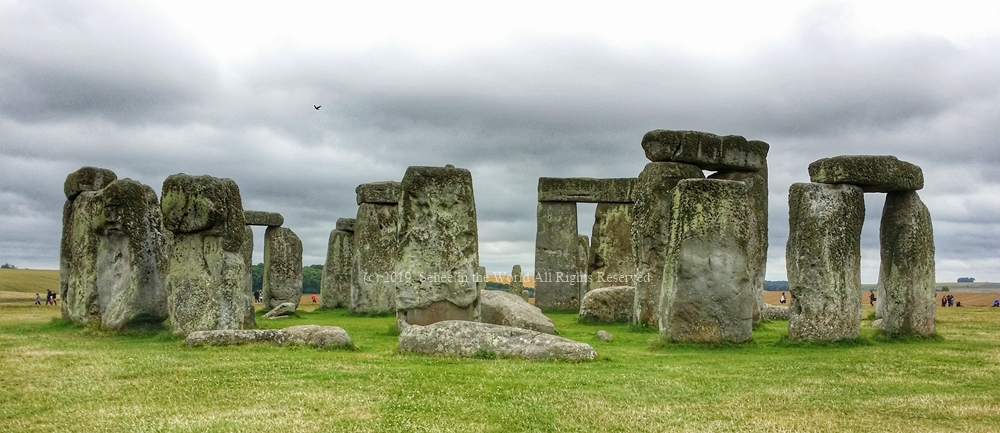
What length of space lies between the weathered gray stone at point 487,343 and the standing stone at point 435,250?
148 inches

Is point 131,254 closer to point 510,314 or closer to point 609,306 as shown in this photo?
point 510,314

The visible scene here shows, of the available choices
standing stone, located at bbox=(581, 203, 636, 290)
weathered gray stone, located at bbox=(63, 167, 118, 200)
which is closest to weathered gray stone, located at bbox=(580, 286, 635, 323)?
standing stone, located at bbox=(581, 203, 636, 290)

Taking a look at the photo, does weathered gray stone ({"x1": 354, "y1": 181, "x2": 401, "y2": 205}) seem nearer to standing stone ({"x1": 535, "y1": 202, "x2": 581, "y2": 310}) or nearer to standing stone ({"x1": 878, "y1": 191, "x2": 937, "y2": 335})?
standing stone ({"x1": 535, "y1": 202, "x2": 581, "y2": 310})

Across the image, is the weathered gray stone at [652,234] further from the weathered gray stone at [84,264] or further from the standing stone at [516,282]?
the standing stone at [516,282]

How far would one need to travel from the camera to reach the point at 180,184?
15945mm

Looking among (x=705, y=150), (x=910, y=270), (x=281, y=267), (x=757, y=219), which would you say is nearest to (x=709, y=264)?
(x=910, y=270)

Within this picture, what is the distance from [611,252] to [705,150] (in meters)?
8.40

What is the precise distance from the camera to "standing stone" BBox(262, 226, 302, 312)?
32.0 m

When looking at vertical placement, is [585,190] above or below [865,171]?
above

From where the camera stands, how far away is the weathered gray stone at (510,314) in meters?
18.0

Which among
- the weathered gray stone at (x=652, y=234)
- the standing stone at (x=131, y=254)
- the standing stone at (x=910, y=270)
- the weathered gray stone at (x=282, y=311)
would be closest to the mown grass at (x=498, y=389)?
the standing stone at (x=910, y=270)

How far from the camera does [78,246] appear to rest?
64.7ft

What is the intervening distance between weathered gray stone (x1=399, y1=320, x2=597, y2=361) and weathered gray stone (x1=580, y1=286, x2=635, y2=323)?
8920 mm

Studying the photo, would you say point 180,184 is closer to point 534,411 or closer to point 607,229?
point 534,411
